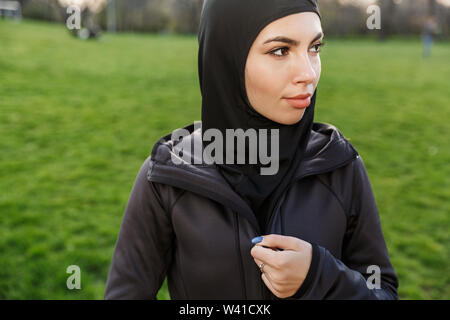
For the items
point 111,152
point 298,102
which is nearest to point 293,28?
point 298,102

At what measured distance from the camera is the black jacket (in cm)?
147

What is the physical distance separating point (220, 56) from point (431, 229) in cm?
459

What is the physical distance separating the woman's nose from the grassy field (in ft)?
9.98

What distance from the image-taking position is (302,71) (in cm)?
137

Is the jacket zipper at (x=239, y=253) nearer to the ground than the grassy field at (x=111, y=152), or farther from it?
farther from it

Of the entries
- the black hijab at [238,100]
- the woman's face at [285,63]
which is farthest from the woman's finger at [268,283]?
the woman's face at [285,63]

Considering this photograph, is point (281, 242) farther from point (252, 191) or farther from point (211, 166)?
point (211, 166)

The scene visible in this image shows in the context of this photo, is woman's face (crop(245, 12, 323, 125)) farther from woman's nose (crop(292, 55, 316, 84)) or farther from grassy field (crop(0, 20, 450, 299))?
grassy field (crop(0, 20, 450, 299))

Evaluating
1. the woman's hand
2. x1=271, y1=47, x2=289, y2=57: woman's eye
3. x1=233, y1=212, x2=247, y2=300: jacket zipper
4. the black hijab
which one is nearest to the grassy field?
x1=233, y1=212, x2=247, y2=300: jacket zipper

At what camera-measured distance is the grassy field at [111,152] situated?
423cm

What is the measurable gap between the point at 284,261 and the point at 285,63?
650 millimetres

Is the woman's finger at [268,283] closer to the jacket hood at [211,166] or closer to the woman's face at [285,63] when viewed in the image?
the jacket hood at [211,166]

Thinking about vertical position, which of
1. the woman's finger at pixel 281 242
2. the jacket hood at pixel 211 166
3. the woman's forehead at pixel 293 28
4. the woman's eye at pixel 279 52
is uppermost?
the woman's forehead at pixel 293 28

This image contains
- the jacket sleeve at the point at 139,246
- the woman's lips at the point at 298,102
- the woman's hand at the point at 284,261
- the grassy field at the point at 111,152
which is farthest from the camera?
the grassy field at the point at 111,152
